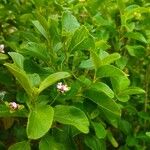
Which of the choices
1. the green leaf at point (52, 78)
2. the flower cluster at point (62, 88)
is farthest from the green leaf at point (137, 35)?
the green leaf at point (52, 78)

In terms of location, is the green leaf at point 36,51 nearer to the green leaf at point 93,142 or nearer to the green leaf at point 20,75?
the green leaf at point 20,75

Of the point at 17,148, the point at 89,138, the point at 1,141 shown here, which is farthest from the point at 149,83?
the point at 17,148

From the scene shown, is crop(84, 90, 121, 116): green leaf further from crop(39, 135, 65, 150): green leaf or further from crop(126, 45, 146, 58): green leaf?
crop(126, 45, 146, 58): green leaf

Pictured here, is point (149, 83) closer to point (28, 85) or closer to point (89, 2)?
point (89, 2)

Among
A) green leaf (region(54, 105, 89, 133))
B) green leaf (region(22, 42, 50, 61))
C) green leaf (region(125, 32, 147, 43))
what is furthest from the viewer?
green leaf (region(125, 32, 147, 43))

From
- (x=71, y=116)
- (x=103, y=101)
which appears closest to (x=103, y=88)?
(x=103, y=101)

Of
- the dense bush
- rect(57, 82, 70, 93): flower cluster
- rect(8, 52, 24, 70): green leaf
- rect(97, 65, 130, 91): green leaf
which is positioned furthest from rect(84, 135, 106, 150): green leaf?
rect(8, 52, 24, 70): green leaf

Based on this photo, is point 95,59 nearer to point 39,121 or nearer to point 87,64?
point 87,64
